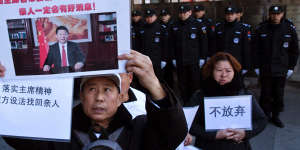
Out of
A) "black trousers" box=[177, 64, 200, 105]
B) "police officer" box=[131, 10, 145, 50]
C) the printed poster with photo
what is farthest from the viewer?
"police officer" box=[131, 10, 145, 50]

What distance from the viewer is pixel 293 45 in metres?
4.82

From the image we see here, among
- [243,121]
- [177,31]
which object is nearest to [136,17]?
[177,31]

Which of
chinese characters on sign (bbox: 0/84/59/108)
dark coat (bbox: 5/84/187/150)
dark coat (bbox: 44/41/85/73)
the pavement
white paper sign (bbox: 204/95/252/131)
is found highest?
dark coat (bbox: 44/41/85/73)

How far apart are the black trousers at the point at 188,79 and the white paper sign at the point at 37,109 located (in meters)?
4.89

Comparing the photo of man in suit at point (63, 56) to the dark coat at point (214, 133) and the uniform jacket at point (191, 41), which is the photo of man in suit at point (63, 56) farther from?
the uniform jacket at point (191, 41)

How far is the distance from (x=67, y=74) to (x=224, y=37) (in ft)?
15.7

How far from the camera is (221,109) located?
2.29 meters

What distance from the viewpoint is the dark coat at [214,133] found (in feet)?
7.77

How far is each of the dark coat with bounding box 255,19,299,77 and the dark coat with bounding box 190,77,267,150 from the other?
8.47 ft

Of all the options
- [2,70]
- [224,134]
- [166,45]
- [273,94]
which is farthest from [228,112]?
[166,45]

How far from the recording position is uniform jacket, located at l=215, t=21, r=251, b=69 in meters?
5.46

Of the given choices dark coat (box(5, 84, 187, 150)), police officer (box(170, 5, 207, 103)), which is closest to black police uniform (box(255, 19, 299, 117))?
police officer (box(170, 5, 207, 103))

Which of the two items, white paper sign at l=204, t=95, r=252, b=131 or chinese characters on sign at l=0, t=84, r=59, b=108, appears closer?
chinese characters on sign at l=0, t=84, r=59, b=108

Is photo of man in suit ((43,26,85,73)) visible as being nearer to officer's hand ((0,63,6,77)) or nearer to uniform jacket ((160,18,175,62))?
officer's hand ((0,63,6,77))
